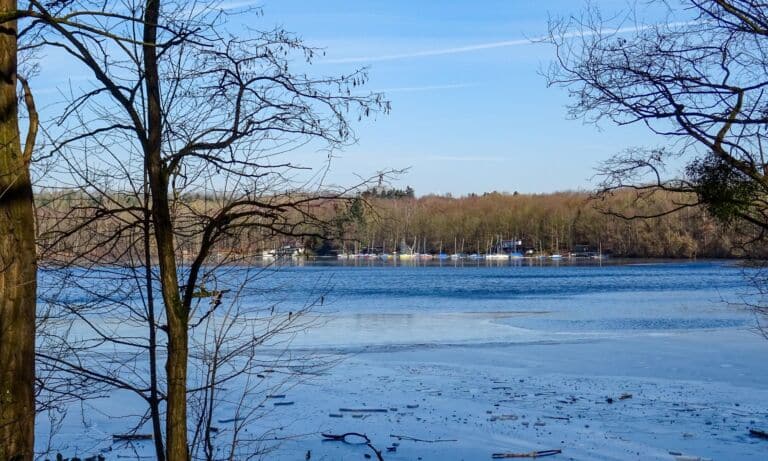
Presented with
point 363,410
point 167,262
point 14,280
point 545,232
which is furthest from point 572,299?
point 545,232

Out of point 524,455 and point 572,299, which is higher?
point 572,299

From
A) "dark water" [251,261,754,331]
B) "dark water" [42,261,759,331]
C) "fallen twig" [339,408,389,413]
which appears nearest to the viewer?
"fallen twig" [339,408,389,413]

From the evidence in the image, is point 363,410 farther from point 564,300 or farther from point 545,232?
point 545,232

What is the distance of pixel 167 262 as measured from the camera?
14.9 feet

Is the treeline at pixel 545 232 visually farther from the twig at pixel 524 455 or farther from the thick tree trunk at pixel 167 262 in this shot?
the thick tree trunk at pixel 167 262

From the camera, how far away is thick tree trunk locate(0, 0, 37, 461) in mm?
4152

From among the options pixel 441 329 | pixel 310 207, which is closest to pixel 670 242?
pixel 441 329

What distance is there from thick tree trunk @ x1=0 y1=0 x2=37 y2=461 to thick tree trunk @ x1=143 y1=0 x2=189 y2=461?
0.65 m

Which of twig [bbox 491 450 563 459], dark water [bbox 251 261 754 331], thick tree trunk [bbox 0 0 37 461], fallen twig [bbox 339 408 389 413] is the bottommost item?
twig [bbox 491 450 563 459]

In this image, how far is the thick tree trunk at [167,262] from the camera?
178 inches

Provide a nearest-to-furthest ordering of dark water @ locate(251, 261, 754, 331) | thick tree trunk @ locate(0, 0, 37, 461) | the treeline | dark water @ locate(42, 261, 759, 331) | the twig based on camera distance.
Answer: thick tree trunk @ locate(0, 0, 37, 461), the twig, dark water @ locate(42, 261, 759, 331), dark water @ locate(251, 261, 754, 331), the treeline

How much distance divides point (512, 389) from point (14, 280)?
41.2 feet

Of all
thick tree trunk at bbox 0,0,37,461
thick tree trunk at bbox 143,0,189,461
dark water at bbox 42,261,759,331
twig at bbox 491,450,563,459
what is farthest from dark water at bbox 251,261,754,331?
thick tree trunk at bbox 0,0,37,461

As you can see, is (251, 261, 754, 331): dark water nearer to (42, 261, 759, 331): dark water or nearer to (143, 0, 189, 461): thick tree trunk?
(42, 261, 759, 331): dark water
